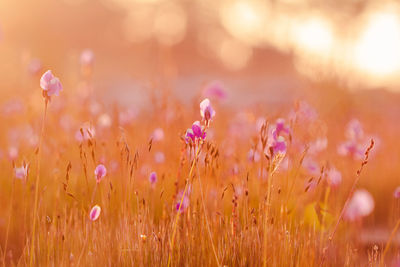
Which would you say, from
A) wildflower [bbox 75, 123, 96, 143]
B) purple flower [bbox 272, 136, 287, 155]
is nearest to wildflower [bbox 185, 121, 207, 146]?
purple flower [bbox 272, 136, 287, 155]

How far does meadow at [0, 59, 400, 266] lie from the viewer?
6.88ft

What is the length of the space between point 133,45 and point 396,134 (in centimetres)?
1822

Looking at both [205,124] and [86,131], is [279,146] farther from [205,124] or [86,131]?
[86,131]

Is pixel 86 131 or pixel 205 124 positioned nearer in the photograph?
pixel 205 124

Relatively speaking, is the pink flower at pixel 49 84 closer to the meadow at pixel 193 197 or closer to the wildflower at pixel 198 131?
the meadow at pixel 193 197

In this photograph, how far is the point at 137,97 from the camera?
15.0 metres

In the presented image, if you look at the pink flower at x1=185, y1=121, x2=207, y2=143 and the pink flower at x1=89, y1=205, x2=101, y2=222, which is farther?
the pink flower at x1=89, y1=205, x2=101, y2=222

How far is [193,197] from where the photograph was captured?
2.95 m

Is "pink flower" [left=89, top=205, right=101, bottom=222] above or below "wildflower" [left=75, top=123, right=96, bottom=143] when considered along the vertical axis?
below

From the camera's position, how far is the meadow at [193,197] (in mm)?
2098

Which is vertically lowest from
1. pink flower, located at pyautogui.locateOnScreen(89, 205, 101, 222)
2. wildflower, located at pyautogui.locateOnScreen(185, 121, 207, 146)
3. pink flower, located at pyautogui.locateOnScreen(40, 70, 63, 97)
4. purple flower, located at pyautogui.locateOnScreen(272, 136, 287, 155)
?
pink flower, located at pyautogui.locateOnScreen(89, 205, 101, 222)

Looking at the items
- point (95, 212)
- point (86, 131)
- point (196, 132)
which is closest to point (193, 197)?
point (86, 131)

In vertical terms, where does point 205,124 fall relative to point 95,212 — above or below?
above

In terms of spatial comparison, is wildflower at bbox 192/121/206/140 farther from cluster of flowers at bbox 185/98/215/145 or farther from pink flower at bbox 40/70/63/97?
pink flower at bbox 40/70/63/97
